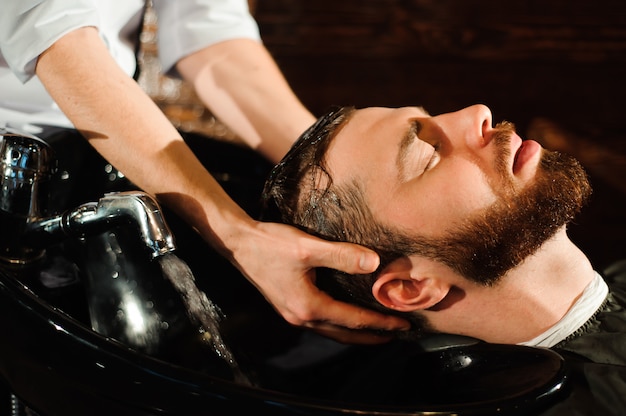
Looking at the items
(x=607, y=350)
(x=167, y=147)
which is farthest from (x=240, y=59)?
(x=607, y=350)

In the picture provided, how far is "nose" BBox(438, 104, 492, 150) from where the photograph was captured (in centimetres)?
125

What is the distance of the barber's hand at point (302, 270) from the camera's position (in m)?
1.16

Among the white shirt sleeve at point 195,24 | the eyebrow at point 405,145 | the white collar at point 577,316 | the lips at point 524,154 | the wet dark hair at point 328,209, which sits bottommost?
the white collar at point 577,316

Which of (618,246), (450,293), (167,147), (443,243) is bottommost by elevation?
(618,246)

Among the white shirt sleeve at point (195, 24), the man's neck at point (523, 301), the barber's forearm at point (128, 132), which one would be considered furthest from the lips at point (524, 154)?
the white shirt sleeve at point (195, 24)

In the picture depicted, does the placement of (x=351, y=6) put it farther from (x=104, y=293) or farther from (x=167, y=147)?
(x=104, y=293)

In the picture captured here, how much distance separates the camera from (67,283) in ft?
4.30

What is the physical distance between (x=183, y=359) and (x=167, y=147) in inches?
16.0

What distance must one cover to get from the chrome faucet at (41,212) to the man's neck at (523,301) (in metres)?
0.58

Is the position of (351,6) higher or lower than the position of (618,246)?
higher

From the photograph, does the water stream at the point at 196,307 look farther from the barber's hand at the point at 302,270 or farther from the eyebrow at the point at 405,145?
the eyebrow at the point at 405,145

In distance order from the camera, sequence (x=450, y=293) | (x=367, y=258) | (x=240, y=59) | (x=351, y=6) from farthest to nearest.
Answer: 1. (x=351, y=6)
2. (x=240, y=59)
3. (x=450, y=293)
4. (x=367, y=258)

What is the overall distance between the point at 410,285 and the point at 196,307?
407mm

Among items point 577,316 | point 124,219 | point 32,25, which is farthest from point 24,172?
point 577,316
